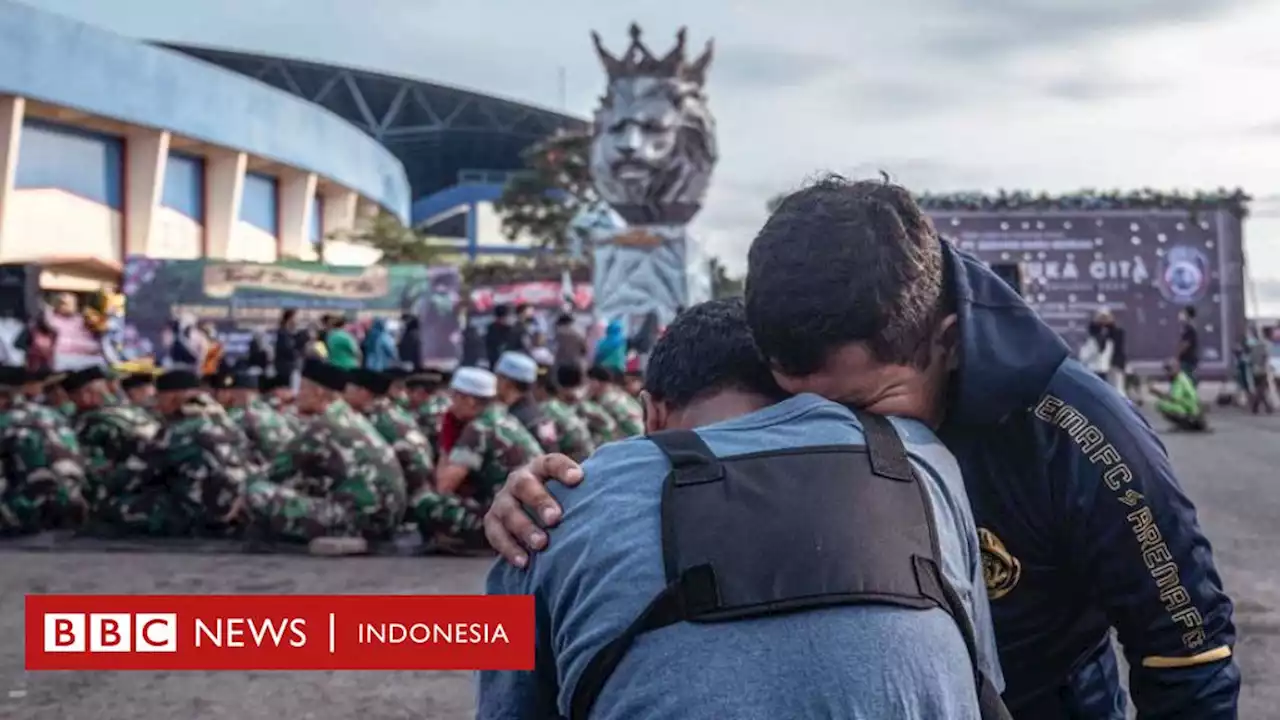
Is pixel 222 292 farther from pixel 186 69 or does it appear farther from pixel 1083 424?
pixel 1083 424

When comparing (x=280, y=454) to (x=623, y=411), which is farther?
(x=623, y=411)

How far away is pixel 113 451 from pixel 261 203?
86.4 ft

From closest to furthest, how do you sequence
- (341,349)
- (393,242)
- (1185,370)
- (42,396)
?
(42,396) < (341,349) < (1185,370) < (393,242)

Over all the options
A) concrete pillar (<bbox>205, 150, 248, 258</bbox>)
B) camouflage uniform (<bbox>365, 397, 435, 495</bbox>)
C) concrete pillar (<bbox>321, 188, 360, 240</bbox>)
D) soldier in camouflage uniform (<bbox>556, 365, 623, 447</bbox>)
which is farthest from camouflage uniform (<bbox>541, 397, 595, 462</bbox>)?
concrete pillar (<bbox>321, 188, 360, 240</bbox>)

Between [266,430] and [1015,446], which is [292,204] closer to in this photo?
[266,430]

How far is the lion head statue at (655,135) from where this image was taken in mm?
17516

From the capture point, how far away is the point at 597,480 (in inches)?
49.3

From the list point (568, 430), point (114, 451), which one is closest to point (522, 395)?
point (568, 430)

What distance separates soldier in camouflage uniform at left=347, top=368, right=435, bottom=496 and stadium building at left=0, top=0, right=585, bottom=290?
52.0ft

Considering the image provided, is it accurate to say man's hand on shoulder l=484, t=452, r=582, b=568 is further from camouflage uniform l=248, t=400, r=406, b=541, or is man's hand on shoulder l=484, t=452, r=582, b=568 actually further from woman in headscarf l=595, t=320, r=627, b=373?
woman in headscarf l=595, t=320, r=627, b=373

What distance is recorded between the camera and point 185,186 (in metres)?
29.0

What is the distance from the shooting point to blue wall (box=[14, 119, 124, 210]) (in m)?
23.8

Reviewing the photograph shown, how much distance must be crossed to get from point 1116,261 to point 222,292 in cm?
1291

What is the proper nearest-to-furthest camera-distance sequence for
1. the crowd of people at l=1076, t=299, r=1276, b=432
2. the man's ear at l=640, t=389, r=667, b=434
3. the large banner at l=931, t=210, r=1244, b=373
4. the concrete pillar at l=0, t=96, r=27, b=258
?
the man's ear at l=640, t=389, r=667, b=434, the crowd of people at l=1076, t=299, r=1276, b=432, the large banner at l=931, t=210, r=1244, b=373, the concrete pillar at l=0, t=96, r=27, b=258
